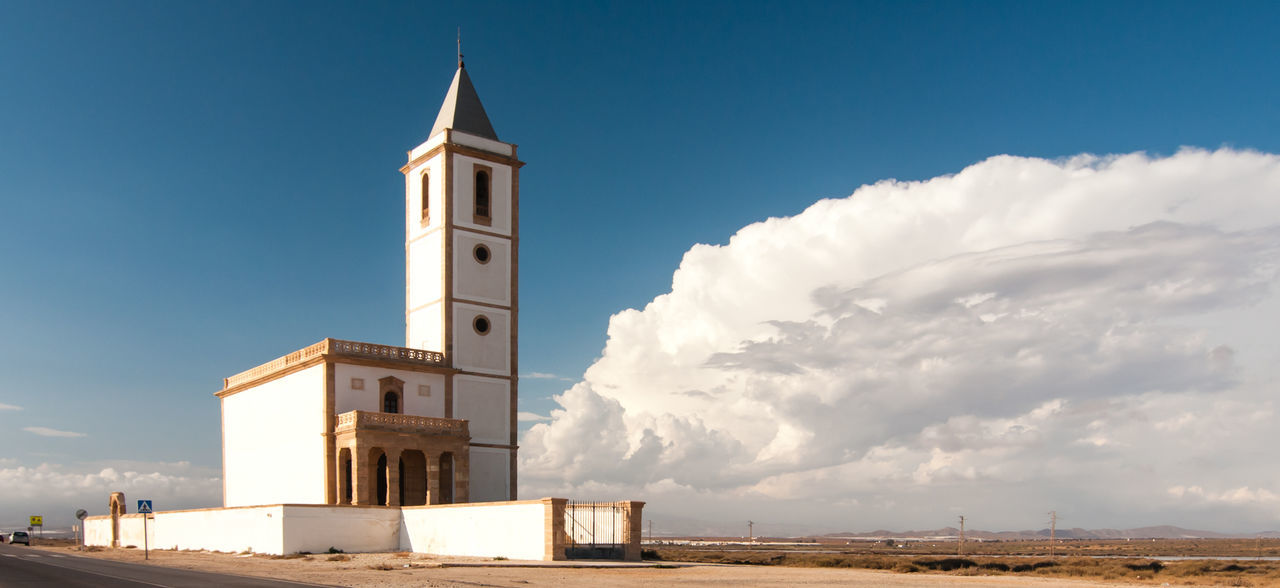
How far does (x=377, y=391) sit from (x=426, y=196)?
11.5 m

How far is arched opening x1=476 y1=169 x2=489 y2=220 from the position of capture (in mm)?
53094

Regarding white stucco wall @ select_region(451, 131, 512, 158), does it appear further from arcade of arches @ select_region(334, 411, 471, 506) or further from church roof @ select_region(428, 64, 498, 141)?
arcade of arches @ select_region(334, 411, 471, 506)

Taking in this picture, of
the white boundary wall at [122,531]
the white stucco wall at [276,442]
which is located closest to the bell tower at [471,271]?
the white stucco wall at [276,442]

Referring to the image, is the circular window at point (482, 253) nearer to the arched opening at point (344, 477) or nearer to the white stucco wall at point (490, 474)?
the white stucco wall at point (490, 474)

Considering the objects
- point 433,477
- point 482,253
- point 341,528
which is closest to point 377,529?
point 341,528

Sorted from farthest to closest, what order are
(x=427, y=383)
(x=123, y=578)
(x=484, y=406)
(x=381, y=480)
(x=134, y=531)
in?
(x=134, y=531)
(x=484, y=406)
(x=427, y=383)
(x=381, y=480)
(x=123, y=578)

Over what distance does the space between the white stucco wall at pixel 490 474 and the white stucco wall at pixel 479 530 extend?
25.9ft

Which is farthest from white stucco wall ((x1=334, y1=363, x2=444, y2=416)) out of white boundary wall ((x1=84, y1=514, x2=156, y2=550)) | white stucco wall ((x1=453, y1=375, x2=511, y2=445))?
white boundary wall ((x1=84, y1=514, x2=156, y2=550))

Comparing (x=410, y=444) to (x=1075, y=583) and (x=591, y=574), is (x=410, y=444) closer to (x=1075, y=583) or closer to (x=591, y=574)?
(x=591, y=574)

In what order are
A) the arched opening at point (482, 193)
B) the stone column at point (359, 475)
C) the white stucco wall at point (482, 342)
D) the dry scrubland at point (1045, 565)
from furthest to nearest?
the arched opening at point (482, 193) → the white stucco wall at point (482, 342) → the stone column at point (359, 475) → the dry scrubland at point (1045, 565)

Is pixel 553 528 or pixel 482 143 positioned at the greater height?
pixel 482 143

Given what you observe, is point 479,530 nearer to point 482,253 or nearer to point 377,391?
point 377,391

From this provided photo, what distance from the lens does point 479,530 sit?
36625 millimetres

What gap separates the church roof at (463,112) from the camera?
53.4m
